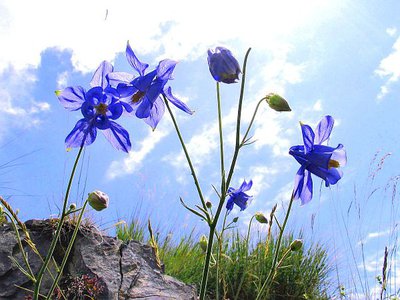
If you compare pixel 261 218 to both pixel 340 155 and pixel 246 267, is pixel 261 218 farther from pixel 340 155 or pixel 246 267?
pixel 246 267

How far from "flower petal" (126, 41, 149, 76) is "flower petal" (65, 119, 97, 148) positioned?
0.20 m

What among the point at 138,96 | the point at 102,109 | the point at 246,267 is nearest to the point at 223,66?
the point at 138,96

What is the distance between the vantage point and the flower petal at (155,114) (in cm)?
145

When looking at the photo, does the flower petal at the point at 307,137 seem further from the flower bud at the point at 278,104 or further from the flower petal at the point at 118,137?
the flower petal at the point at 118,137

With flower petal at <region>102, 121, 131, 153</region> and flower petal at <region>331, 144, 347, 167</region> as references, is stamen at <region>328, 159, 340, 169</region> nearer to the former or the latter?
flower petal at <region>331, 144, 347, 167</region>

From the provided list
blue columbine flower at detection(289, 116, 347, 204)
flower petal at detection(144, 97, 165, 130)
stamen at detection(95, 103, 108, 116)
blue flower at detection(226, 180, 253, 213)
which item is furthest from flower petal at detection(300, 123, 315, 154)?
blue flower at detection(226, 180, 253, 213)

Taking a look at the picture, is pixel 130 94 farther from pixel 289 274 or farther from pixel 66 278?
pixel 289 274

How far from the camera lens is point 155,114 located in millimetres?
1448

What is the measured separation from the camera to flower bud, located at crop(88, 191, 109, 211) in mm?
1480

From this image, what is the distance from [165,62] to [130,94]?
12 centimetres

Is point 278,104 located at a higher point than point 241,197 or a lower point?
lower

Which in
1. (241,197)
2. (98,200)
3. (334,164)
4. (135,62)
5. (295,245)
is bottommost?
(98,200)

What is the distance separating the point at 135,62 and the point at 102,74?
0.10m

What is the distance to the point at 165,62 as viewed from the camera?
1382 millimetres
